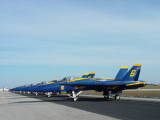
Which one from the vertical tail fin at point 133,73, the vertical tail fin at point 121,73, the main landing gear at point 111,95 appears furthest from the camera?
the vertical tail fin at point 121,73

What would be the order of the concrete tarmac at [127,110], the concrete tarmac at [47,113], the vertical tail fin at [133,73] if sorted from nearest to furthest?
the concrete tarmac at [47,113] → the concrete tarmac at [127,110] → the vertical tail fin at [133,73]

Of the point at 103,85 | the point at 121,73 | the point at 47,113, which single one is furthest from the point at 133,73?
the point at 47,113

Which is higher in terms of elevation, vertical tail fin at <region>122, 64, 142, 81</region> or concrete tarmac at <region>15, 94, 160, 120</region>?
vertical tail fin at <region>122, 64, 142, 81</region>

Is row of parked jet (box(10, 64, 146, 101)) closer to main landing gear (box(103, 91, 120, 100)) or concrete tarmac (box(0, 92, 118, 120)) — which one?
main landing gear (box(103, 91, 120, 100))

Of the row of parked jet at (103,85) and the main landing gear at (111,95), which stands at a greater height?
the row of parked jet at (103,85)

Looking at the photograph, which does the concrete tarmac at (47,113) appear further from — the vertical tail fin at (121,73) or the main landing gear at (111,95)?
the vertical tail fin at (121,73)

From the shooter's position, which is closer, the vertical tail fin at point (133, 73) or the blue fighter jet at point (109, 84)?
the blue fighter jet at point (109, 84)

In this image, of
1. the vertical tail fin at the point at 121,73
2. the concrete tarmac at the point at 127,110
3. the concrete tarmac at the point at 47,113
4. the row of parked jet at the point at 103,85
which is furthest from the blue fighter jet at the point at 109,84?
the concrete tarmac at the point at 47,113

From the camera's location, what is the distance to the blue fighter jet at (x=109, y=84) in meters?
26.3

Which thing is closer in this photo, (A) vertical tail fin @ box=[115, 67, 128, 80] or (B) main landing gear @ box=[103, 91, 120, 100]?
(B) main landing gear @ box=[103, 91, 120, 100]

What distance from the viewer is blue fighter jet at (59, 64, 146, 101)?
26.3 metres

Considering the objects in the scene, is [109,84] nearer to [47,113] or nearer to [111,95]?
[111,95]

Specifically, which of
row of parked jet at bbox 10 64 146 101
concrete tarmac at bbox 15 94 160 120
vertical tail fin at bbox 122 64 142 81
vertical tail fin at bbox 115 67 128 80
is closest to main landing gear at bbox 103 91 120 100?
row of parked jet at bbox 10 64 146 101

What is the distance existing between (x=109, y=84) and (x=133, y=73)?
4270 mm
